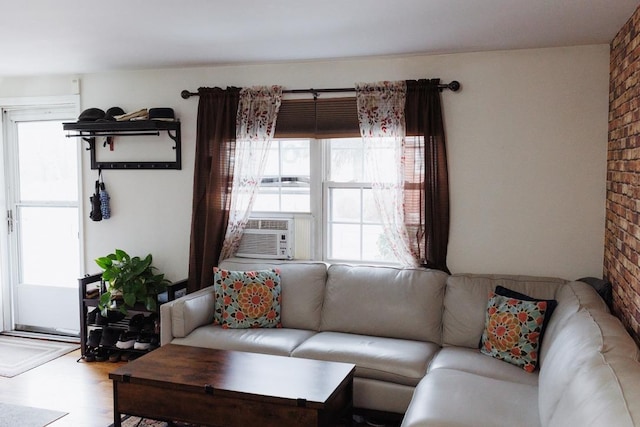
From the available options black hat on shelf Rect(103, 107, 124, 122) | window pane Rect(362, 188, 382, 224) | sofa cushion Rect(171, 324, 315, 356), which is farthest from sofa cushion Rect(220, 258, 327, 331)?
black hat on shelf Rect(103, 107, 124, 122)

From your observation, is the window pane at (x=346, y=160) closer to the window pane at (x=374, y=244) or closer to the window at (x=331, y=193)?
the window at (x=331, y=193)

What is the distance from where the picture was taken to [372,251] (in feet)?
14.3

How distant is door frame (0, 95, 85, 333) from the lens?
199 inches

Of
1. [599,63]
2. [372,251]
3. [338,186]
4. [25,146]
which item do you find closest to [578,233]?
[599,63]

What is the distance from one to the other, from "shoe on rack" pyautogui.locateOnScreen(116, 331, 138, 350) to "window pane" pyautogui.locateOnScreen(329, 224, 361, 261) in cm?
167

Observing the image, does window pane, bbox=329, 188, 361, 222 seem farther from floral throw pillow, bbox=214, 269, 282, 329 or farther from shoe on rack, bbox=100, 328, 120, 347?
shoe on rack, bbox=100, 328, 120, 347

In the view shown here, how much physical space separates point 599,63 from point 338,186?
193 cm

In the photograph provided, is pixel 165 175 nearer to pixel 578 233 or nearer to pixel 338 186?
pixel 338 186

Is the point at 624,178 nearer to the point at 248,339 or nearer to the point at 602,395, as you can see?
the point at 602,395

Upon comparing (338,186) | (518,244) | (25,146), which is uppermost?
(25,146)

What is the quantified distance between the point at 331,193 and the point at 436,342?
54.1 inches

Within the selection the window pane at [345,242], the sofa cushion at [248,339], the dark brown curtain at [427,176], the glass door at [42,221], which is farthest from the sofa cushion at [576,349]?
the glass door at [42,221]

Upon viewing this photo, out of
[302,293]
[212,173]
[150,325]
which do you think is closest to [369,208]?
[302,293]

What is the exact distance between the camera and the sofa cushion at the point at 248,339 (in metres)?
3.64
